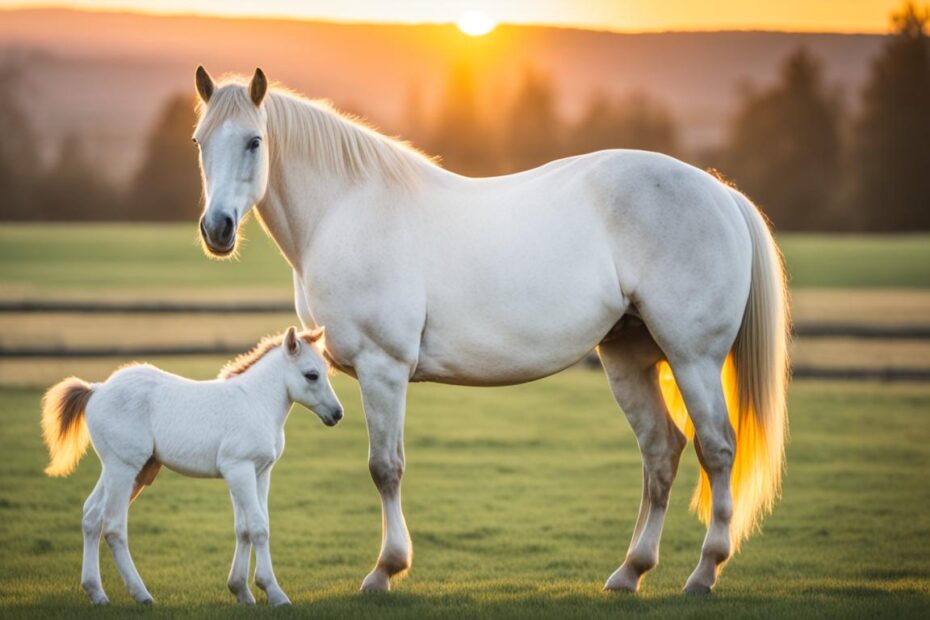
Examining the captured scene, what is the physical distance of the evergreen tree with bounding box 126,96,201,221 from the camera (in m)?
83.7

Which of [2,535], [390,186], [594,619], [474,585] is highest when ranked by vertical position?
[390,186]

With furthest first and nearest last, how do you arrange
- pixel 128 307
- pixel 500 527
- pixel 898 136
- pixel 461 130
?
pixel 461 130, pixel 898 136, pixel 128 307, pixel 500 527

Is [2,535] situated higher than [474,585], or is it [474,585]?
[474,585]

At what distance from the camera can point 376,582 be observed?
5.80 m

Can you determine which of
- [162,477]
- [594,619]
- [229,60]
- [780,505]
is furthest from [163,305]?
[229,60]

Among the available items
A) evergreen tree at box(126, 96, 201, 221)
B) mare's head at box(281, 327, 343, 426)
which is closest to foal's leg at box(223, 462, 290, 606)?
mare's head at box(281, 327, 343, 426)

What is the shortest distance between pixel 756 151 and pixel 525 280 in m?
83.8

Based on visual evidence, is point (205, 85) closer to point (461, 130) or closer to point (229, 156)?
point (229, 156)

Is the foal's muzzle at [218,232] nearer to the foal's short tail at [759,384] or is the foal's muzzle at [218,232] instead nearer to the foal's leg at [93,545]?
the foal's leg at [93,545]

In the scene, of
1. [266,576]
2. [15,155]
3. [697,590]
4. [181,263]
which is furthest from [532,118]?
[266,576]

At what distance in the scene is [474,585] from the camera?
6.32m

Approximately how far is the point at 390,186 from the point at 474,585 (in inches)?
85.5

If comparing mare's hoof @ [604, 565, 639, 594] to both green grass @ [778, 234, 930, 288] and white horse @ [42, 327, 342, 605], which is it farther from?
green grass @ [778, 234, 930, 288]

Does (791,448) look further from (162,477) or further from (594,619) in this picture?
(594,619)
